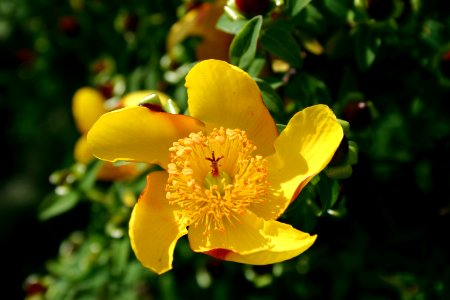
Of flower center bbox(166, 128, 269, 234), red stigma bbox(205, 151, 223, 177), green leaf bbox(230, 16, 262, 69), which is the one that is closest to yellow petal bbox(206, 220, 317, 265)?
flower center bbox(166, 128, 269, 234)

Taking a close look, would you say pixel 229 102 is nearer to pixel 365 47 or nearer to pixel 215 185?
pixel 215 185

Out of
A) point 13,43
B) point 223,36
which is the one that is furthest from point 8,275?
point 223,36

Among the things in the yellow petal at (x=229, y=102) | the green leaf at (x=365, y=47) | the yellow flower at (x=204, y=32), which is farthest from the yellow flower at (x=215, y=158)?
the yellow flower at (x=204, y=32)

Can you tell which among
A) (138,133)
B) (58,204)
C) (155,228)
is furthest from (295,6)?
(58,204)

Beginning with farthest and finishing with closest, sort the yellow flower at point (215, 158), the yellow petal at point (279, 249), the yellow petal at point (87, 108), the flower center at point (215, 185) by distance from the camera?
the yellow petal at point (87, 108), the flower center at point (215, 185), the yellow flower at point (215, 158), the yellow petal at point (279, 249)

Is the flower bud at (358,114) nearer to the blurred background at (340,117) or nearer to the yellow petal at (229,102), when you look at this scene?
the blurred background at (340,117)

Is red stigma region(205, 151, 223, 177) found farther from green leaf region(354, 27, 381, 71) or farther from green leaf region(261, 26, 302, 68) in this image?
green leaf region(354, 27, 381, 71)
